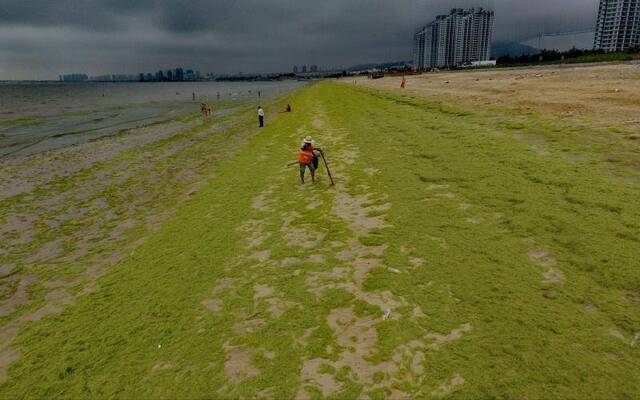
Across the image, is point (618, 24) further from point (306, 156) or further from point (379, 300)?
point (379, 300)

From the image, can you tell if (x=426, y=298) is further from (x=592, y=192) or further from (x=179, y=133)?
(x=179, y=133)

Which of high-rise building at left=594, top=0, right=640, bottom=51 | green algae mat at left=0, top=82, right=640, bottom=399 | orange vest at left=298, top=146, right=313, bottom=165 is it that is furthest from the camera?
high-rise building at left=594, top=0, right=640, bottom=51

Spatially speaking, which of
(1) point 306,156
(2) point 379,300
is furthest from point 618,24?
(2) point 379,300

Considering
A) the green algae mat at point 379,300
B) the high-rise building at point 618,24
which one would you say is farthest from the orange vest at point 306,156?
the high-rise building at point 618,24

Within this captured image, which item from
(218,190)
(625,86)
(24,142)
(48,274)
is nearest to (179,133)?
(24,142)

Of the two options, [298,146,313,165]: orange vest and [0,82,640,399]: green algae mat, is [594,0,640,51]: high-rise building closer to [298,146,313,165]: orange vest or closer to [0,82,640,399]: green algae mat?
[298,146,313,165]: orange vest

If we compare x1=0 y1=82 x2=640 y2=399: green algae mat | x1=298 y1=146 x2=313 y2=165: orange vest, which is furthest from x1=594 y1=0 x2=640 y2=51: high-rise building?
x1=0 y1=82 x2=640 y2=399: green algae mat
